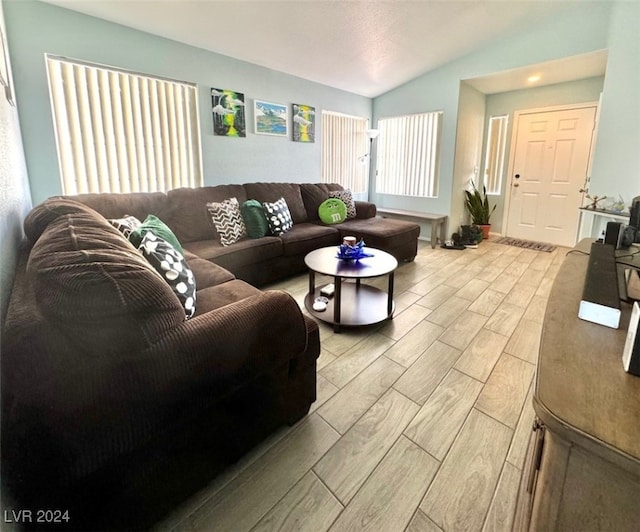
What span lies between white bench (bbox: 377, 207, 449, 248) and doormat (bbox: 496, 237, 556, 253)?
3.19 feet

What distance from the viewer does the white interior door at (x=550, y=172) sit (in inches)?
177

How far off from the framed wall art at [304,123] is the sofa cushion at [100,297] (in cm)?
371

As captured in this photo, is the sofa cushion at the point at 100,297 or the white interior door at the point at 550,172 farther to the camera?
the white interior door at the point at 550,172

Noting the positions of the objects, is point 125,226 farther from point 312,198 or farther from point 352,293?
point 312,198

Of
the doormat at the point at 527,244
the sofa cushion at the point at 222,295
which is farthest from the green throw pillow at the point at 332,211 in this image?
the doormat at the point at 527,244

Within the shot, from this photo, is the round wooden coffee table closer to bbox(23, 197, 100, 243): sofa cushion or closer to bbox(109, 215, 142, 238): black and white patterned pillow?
bbox(109, 215, 142, 238): black and white patterned pillow

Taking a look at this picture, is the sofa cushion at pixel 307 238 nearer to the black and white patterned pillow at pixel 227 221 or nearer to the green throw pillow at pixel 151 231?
the black and white patterned pillow at pixel 227 221

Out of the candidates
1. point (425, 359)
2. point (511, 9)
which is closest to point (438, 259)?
point (425, 359)

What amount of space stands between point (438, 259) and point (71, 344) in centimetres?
393

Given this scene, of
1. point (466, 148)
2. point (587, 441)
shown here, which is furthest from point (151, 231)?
point (466, 148)

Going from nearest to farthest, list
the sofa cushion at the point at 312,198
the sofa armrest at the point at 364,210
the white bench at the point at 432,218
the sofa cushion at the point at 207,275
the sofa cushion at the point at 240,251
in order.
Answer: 1. the sofa cushion at the point at 207,275
2. the sofa cushion at the point at 240,251
3. the sofa cushion at the point at 312,198
4. the sofa armrest at the point at 364,210
5. the white bench at the point at 432,218

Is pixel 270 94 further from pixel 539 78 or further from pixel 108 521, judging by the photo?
pixel 108 521

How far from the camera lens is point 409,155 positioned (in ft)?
16.7

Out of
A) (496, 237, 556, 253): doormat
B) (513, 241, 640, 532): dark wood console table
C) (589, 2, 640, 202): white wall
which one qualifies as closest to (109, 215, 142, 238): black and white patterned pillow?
(513, 241, 640, 532): dark wood console table
